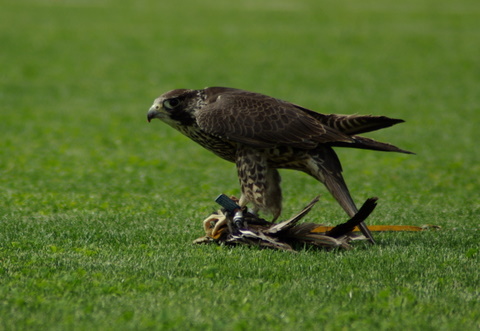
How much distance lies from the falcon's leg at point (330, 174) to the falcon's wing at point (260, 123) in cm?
20

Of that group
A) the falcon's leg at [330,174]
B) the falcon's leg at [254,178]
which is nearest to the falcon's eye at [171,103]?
the falcon's leg at [254,178]

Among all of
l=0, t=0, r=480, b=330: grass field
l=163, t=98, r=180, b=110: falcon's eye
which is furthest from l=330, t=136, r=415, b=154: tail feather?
l=163, t=98, r=180, b=110: falcon's eye

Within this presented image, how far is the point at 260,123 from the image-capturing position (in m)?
7.56

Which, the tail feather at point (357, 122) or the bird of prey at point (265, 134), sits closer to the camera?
the bird of prey at point (265, 134)

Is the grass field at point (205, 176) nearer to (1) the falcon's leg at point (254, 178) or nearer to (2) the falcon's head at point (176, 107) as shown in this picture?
(1) the falcon's leg at point (254, 178)

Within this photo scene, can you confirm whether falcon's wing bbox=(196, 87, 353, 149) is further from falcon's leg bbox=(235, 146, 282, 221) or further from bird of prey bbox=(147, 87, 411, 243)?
falcon's leg bbox=(235, 146, 282, 221)

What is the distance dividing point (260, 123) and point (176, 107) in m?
0.83

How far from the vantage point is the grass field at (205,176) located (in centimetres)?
561

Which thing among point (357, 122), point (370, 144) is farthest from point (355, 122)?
point (370, 144)

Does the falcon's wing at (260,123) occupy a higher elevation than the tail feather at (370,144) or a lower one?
higher

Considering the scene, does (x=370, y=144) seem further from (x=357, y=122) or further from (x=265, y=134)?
(x=265, y=134)

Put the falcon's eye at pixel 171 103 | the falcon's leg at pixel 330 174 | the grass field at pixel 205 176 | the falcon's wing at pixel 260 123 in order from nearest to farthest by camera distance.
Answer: the grass field at pixel 205 176 < the falcon's wing at pixel 260 123 < the falcon's leg at pixel 330 174 < the falcon's eye at pixel 171 103

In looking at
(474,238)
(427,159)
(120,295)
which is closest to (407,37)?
(427,159)

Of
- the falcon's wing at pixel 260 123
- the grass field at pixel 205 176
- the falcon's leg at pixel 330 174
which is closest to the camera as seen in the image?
the grass field at pixel 205 176
